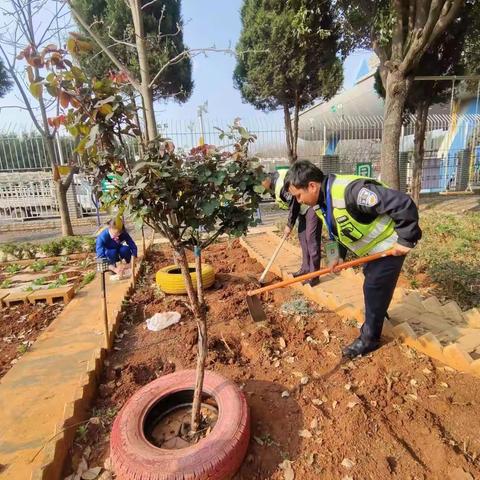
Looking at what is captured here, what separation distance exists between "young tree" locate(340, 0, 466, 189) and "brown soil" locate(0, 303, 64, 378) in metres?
7.78

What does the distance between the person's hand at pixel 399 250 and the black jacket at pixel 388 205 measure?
0.08 feet

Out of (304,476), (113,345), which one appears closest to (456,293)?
(304,476)

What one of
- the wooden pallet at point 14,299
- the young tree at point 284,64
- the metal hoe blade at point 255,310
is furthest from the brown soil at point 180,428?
the young tree at point 284,64

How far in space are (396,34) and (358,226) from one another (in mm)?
6784

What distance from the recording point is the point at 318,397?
2471mm

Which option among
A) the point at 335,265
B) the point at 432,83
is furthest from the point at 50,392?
the point at 432,83

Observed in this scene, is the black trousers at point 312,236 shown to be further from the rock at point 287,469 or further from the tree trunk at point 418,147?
the tree trunk at point 418,147

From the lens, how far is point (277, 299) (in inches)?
161

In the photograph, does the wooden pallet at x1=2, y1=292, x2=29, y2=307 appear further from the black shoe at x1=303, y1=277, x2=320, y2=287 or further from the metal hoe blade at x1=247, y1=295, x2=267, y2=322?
the black shoe at x1=303, y1=277, x2=320, y2=287

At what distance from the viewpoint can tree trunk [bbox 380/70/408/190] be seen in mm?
7559

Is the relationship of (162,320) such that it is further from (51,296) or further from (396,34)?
(396,34)

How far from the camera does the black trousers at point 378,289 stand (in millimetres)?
2742

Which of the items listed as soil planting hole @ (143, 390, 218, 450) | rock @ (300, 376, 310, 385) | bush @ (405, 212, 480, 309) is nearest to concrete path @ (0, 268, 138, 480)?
soil planting hole @ (143, 390, 218, 450)

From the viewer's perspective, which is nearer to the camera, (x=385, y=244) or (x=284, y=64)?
(x=385, y=244)
